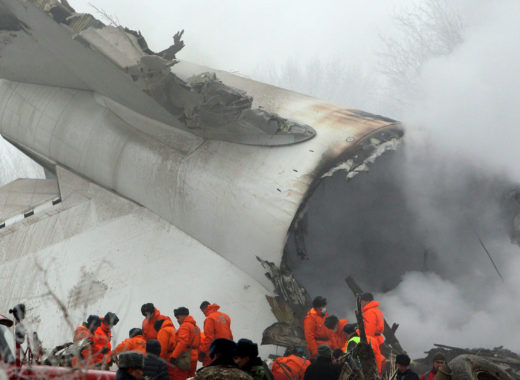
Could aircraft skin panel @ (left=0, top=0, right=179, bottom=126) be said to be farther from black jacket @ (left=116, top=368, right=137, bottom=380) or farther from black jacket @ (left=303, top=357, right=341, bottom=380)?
black jacket @ (left=116, top=368, right=137, bottom=380)

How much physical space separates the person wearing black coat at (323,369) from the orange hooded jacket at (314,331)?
1963mm

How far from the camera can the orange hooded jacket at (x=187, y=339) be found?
22.8 feet

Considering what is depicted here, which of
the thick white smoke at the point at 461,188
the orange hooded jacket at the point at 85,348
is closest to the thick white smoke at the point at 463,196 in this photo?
the thick white smoke at the point at 461,188

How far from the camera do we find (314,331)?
764 centimetres

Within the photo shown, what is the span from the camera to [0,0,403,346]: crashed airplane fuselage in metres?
8.73

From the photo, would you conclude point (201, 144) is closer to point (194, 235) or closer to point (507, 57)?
point (194, 235)

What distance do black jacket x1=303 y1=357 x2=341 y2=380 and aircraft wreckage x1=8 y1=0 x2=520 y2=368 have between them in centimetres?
250

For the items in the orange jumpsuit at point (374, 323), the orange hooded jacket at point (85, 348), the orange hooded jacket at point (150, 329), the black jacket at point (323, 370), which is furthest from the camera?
the orange hooded jacket at point (150, 329)

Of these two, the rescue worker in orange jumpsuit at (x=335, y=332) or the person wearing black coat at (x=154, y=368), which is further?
the rescue worker in orange jumpsuit at (x=335, y=332)

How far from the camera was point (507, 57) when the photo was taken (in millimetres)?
10469

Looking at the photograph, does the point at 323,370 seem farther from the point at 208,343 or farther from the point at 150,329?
the point at 150,329

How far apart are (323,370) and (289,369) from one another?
909 mm

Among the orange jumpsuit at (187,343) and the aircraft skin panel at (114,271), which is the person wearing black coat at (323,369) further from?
the aircraft skin panel at (114,271)

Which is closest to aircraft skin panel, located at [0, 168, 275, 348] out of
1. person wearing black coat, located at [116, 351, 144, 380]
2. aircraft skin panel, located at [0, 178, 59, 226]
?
aircraft skin panel, located at [0, 178, 59, 226]
